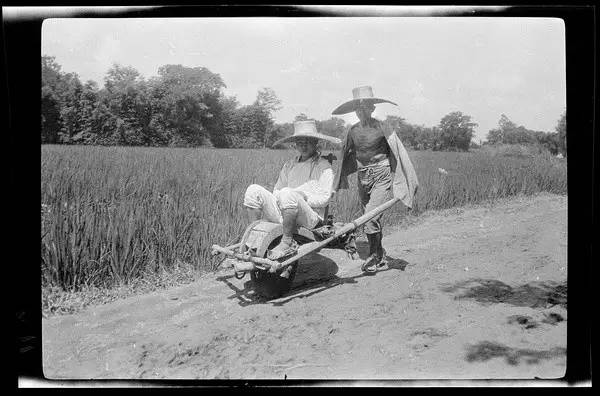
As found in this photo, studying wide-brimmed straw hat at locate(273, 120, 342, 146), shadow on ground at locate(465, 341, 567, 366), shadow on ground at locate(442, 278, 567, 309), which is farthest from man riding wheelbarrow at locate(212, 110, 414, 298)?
shadow on ground at locate(465, 341, 567, 366)

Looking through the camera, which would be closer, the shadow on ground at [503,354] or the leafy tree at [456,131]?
the shadow on ground at [503,354]

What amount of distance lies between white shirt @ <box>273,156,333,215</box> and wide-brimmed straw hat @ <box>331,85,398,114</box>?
43cm

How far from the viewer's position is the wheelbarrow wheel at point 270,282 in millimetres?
3270

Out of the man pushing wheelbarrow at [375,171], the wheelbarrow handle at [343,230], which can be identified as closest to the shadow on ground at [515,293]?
the man pushing wheelbarrow at [375,171]

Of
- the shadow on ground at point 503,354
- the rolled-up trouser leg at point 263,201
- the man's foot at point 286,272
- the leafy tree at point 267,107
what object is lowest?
the shadow on ground at point 503,354

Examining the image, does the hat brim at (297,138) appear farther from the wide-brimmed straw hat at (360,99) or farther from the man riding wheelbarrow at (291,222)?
the wide-brimmed straw hat at (360,99)

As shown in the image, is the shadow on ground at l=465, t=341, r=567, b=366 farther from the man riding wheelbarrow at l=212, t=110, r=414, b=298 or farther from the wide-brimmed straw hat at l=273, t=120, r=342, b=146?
the wide-brimmed straw hat at l=273, t=120, r=342, b=146

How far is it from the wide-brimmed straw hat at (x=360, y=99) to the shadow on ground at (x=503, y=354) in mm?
1950

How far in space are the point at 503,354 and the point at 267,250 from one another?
1.89 metres

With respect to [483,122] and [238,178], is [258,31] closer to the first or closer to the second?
[238,178]

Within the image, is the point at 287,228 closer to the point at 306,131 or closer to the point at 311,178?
the point at 311,178

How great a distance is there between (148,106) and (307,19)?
1.43 m
